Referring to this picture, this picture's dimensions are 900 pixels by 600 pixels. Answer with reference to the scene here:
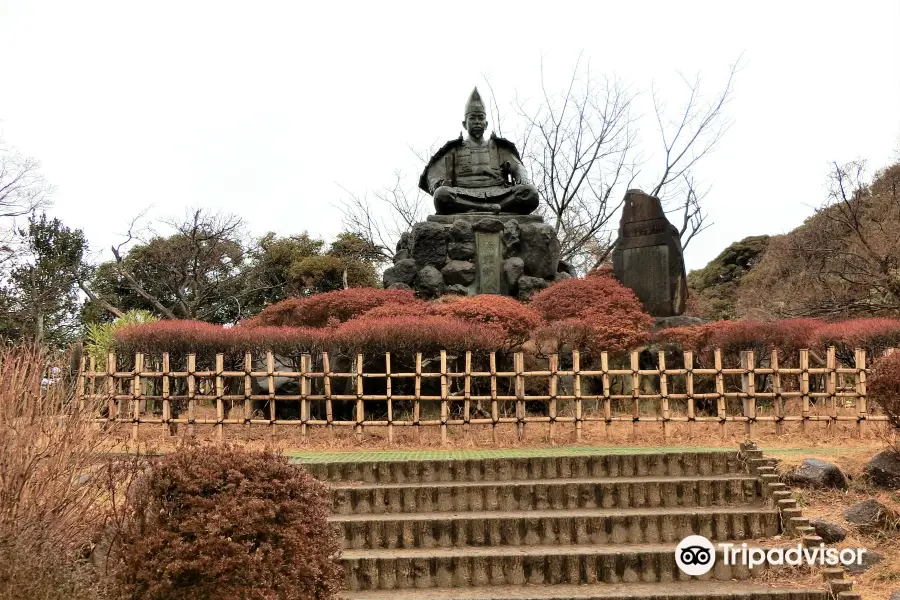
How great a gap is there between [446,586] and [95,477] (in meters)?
2.74

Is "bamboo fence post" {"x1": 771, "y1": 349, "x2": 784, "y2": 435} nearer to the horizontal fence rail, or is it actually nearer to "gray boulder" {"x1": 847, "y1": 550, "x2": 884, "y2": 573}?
the horizontal fence rail

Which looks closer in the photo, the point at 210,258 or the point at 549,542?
the point at 549,542

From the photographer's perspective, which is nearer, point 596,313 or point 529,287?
point 596,313

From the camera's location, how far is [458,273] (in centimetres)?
1702

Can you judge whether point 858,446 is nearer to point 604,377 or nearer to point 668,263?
point 604,377

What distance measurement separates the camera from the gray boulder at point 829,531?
21.2 feet

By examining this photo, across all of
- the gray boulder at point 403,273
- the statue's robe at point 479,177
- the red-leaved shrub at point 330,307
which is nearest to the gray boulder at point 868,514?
the red-leaved shrub at point 330,307

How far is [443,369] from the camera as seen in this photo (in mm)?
10422

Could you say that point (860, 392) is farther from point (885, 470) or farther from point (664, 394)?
point (885, 470)

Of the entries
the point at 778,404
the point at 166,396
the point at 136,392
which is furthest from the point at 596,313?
the point at 136,392

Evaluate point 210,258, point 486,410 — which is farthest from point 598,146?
point 486,410

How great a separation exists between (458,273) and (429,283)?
0.70 metres

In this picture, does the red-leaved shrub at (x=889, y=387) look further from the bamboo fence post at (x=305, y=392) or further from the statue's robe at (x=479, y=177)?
the statue's robe at (x=479, y=177)

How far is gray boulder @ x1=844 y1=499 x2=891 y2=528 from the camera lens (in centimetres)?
660
